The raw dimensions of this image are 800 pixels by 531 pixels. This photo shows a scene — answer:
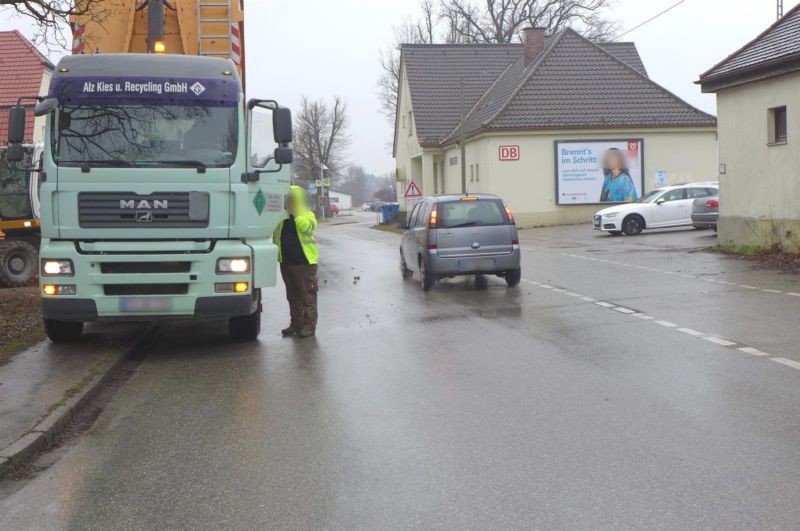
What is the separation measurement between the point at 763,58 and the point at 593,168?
60.2ft

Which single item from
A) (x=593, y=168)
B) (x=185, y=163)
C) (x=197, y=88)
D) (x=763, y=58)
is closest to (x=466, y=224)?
(x=197, y=88)

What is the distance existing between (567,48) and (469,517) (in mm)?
38704

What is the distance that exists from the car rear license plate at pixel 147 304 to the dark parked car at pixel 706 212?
21096mm

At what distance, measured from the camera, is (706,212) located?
27.2 m

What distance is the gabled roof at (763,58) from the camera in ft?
61.2

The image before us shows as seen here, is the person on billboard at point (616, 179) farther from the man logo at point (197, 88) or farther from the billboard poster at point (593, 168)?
the man logo at point (197, 88)

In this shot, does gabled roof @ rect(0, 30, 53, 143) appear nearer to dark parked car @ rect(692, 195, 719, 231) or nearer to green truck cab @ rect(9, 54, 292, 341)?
dark parked car @ rect(692, 195, 719, 231)

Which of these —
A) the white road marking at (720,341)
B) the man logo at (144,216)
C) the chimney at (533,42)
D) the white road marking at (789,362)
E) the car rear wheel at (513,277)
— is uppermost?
the chimney at (533,42)

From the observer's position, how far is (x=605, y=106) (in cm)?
3862

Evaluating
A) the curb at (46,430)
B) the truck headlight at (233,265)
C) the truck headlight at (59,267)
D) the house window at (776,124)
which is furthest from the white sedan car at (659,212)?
the curb at (46,430)

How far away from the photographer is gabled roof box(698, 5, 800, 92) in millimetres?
18656

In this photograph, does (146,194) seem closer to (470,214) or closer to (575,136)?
(470,214)

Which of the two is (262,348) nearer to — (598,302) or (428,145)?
(598,302)

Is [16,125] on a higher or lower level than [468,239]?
higher
